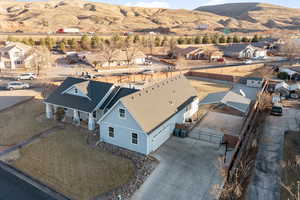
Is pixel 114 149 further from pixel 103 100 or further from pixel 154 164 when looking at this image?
pixel 103 100

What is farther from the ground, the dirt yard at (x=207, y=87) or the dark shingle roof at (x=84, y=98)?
the dark shingle roof at (x=84, y=98)

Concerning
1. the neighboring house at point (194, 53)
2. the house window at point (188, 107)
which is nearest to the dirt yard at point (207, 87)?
the house window at point (188, 107)

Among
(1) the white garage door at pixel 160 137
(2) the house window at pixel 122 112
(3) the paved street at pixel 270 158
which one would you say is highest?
(2) the house window at pixel 122 112

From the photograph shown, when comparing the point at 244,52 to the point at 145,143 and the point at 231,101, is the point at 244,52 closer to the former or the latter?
the point at 231,101

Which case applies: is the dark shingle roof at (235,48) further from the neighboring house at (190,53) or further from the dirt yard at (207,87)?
the dirt yard at (207,87)

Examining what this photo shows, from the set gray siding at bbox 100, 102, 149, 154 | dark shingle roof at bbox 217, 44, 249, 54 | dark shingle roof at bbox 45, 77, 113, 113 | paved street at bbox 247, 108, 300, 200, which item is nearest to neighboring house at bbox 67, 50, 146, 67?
dark shingle roof at bbox 217, 44, 249, 54

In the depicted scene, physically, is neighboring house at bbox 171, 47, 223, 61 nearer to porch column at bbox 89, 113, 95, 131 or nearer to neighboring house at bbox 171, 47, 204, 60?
neighboring house at bbox 171, 47, 204, 60

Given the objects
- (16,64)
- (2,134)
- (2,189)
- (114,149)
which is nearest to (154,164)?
(114,149)

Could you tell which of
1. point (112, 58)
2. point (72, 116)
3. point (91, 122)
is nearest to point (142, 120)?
point (91, 122)
